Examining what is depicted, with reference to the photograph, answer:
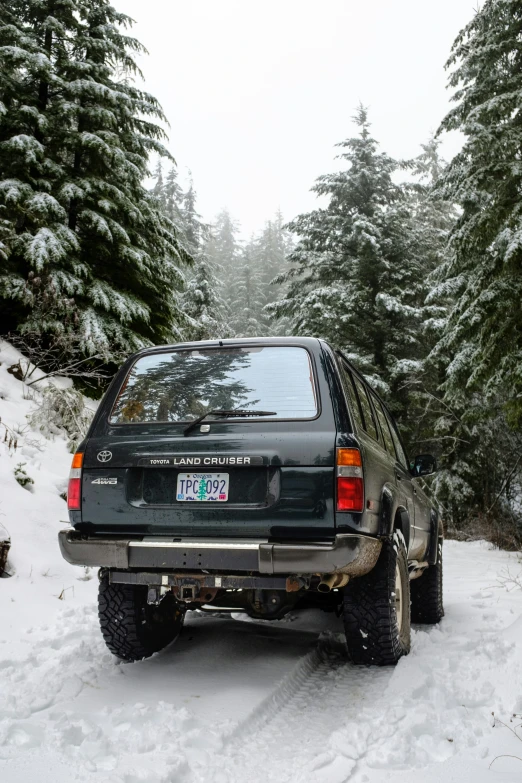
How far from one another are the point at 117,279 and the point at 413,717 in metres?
10.8

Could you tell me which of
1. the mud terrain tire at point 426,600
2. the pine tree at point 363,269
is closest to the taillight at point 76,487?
the mud terrain tire at point 426,600

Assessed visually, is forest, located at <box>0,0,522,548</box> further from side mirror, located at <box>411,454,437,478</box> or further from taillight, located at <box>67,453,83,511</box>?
taillight, located at <box>67,453,83,511</box>

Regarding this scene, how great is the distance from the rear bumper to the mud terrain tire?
2241mm

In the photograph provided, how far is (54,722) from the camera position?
320cm

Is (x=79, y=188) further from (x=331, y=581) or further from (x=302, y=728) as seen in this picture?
(x=302, y=728)

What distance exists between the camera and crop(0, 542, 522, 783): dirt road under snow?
280 centimetres

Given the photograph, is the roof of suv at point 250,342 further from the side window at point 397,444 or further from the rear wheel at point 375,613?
the side window at point 397,444

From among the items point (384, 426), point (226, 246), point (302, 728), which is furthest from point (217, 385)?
point (226, 246)

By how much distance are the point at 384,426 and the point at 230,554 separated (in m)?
2.66

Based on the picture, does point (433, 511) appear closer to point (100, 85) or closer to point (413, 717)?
point (413, 717)

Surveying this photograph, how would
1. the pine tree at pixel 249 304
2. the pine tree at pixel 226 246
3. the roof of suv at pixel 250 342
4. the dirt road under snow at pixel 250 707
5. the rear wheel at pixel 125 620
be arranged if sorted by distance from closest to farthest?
the dirt road under snow at pixel 250 707 → the roof of suv at pixel 250 342 → the rear wheel at pixel 125 620 → the pine tree at pixel 249 304 → the pine tree at pixel 226 246

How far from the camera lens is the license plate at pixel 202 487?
358 centimetres

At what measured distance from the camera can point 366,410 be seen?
4.66 m

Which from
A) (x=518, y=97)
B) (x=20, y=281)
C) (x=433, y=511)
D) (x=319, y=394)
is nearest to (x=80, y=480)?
(x=319, y=394)
